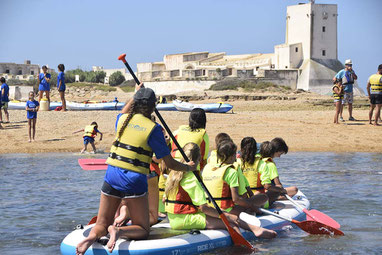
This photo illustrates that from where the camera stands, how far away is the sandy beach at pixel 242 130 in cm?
1688

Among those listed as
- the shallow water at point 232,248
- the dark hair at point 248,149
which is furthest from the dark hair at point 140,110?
the dark hair at point 248,149

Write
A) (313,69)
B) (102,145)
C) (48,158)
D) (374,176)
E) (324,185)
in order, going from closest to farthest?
1. (324,185)
2. (374,176)
3. (48,158)
4. (102,145)
5. (313,69)

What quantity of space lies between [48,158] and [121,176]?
35.0 feet

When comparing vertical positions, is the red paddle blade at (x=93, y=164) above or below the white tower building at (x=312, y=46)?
below

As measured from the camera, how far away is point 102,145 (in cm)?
1705

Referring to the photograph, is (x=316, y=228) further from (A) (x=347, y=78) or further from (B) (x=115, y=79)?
(B) (x=115, y=79)

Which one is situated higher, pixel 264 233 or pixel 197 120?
pixel 197 120

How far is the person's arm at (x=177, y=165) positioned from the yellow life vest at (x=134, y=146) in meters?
0.23

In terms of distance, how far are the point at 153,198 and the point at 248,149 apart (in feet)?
5.39

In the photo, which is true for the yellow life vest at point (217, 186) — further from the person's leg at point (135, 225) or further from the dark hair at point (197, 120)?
the person's leg at point (135, 225)

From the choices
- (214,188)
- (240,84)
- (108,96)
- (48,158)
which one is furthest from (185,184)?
(108,96)

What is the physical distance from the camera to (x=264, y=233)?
7.25 metres

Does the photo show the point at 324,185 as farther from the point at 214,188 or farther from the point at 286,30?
the point at 286,30

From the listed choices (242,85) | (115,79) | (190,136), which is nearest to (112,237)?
(190,136)
